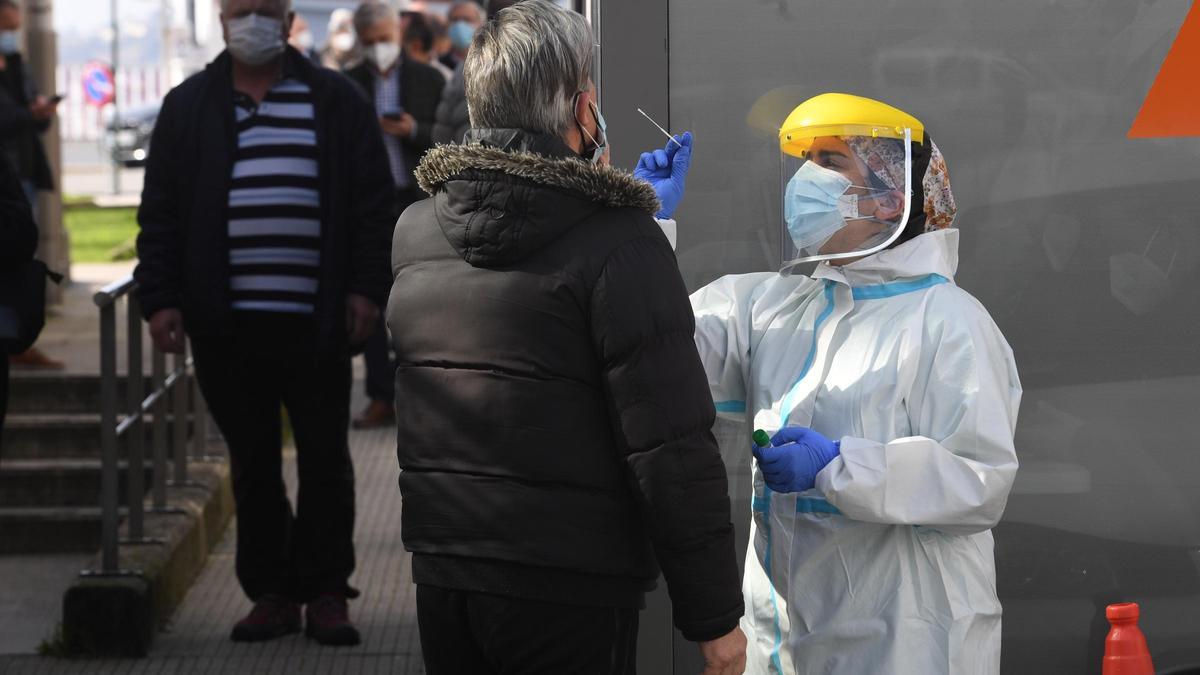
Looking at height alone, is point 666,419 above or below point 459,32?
below

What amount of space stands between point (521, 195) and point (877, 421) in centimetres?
73

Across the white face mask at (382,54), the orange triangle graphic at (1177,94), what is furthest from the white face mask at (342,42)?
the orange triangle graphic at (1177,94)

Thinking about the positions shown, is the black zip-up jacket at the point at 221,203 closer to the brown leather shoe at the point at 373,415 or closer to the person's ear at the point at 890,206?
the person's ear at the point at 890,206

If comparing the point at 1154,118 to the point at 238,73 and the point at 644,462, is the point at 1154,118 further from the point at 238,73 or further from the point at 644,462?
the point at 238,73

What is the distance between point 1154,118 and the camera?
3.55m

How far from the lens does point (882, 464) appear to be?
2.69m

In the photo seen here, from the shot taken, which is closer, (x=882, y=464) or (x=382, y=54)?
(x=882, y=464)

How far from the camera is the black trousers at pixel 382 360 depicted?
8031 millimetres

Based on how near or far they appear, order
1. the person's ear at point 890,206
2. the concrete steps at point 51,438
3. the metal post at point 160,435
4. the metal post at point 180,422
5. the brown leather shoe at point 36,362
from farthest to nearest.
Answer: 1. the brown leather shoe at point 36,362
2. the concrete steps at point 51,438
3. the metal post at point 180,422
4. the metal post at point 160,435
5. the person's ear at point 890,206

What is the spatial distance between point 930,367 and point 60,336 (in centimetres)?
715

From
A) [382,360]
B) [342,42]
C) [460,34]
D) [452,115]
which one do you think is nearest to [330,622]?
[452,115]

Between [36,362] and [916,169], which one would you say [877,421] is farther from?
[36,362]

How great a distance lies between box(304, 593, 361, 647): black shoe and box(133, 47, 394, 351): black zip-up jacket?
2.75 ft

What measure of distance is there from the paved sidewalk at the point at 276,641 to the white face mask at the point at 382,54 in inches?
107
